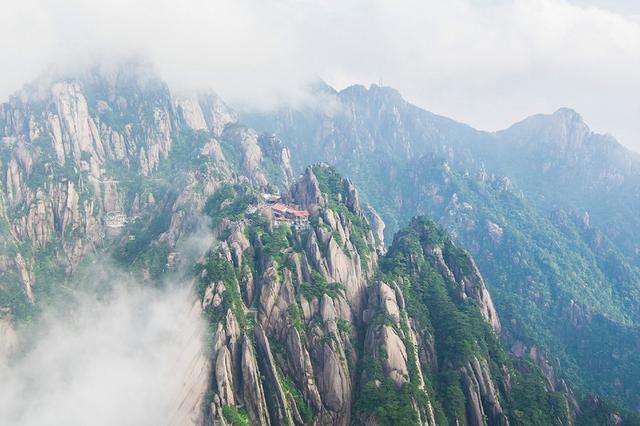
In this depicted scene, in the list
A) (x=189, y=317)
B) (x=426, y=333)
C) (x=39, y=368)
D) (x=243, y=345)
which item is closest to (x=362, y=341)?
(x=426, y=333)

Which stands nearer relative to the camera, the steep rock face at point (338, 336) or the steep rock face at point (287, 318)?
the steep rock face at point (287, 318)

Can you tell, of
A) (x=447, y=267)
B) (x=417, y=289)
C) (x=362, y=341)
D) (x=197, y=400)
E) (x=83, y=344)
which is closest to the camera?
(x=197, y=400)

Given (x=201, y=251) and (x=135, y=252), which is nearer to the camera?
(x=201, y=251)

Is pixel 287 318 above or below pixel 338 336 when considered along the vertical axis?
below

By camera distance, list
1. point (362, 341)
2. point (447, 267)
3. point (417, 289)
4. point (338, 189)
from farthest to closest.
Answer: point (338, 189)
point (447, 267)
point (417, 289)
point (362, 341)

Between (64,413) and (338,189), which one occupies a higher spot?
(338,189)

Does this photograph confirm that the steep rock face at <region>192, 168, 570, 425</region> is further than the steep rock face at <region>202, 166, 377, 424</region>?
Yes

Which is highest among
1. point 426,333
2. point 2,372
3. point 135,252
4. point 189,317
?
point 426,333

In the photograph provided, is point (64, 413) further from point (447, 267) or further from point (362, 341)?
point (447, 267)

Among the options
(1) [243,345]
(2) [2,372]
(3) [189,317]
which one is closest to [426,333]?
(1) [243,345]
